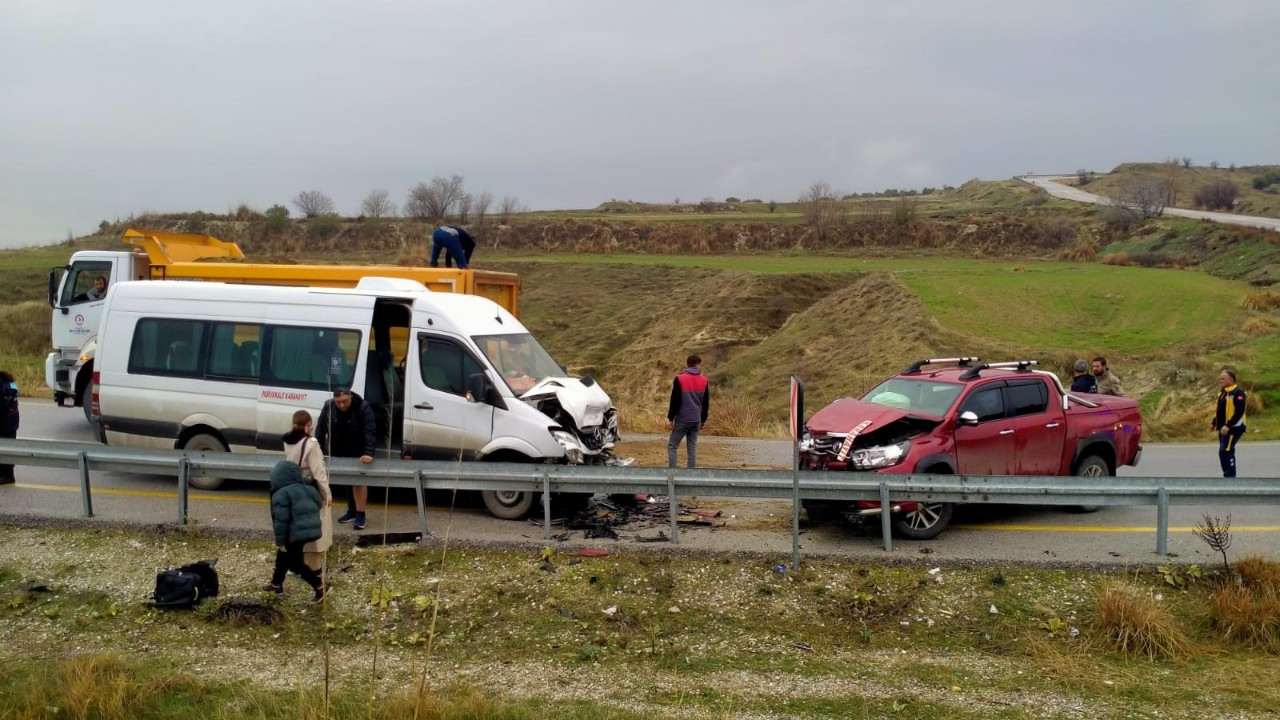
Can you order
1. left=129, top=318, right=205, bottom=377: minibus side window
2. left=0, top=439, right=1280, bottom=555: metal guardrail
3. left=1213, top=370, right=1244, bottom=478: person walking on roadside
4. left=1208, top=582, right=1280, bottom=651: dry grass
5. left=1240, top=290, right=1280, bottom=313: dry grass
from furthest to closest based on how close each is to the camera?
left=1240, top=290, right=1280, bottom=313: dry grass → left=1213, top=370, right=1244, bottom=478: person walking on roadside → left=129, top=318, right=205, bottom=377: minibus side window → left=0, top=439, right=1280, bottom=555: metal guardrail → left=1208, top=582, right=1280, bottom=651: dry grass

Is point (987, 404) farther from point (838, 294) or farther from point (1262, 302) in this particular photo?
point (838, 294)

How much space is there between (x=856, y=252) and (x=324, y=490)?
56790 mm

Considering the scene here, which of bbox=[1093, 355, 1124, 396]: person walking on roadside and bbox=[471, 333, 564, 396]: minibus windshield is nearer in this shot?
bbox=[471, 333, 564, 396]: minibus windshield

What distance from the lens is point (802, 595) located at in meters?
8.25

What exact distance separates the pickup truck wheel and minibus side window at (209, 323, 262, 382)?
7.56 metres

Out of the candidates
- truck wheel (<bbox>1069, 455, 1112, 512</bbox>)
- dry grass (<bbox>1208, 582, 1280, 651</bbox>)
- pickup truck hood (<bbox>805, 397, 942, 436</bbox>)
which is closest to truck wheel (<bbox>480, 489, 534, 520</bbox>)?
pickup truck hood (<bbox>805, 397, 942, 436</bbox>)

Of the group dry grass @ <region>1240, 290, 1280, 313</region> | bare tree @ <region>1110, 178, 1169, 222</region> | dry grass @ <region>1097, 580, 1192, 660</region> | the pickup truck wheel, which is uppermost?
bare tree @ <region>1110, 178, 1169, 222</region>

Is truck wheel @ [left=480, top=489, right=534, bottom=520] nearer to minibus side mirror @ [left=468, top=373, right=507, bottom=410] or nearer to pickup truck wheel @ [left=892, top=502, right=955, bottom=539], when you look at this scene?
minibus side mirror @ [left=468, top=373, right=507, bottom=410]

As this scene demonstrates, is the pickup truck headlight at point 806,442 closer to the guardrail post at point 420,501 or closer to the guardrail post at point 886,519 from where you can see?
the guardrail post at point 886,519

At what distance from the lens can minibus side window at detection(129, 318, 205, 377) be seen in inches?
454

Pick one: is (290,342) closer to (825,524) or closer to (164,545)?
(164,545)

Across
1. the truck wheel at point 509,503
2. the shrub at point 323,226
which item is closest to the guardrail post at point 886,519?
the truck wheel at point 509,503

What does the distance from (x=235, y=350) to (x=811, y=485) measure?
22.9 feet

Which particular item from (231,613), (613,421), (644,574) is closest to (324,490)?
(231,613)
